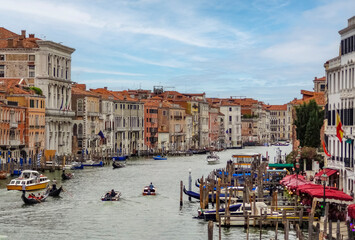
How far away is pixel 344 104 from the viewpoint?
21.8 metres

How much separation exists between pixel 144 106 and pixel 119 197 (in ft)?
148

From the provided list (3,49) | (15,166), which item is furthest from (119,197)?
(3,49)

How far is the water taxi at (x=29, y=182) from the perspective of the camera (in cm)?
3180

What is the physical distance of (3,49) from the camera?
54.7m

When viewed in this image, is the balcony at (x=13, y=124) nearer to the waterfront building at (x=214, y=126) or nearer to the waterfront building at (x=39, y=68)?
the waterfront building at (x=39, y=68)

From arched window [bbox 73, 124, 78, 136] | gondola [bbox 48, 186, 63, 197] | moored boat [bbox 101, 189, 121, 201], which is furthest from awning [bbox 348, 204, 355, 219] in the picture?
arched window [bbox 73, 124, 78, 136]

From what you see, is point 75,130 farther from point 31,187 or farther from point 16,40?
point 31,187

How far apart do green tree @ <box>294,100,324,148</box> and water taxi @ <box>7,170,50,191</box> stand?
12.5 m

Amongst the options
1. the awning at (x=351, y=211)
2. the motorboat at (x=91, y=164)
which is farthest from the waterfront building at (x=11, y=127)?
the awning at (x=351, y=211)

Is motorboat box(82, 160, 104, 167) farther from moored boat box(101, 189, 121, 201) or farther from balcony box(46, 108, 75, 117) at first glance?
moored boat box(101, 189, 121, 201)

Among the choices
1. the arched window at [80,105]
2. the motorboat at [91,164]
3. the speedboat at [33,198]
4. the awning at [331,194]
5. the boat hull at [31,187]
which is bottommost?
the speedboat at [33,198]

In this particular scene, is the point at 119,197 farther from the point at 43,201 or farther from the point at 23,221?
the point at 23,221

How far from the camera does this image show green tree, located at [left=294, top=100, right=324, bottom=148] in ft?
124

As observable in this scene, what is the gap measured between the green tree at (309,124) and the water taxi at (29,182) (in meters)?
12.5
